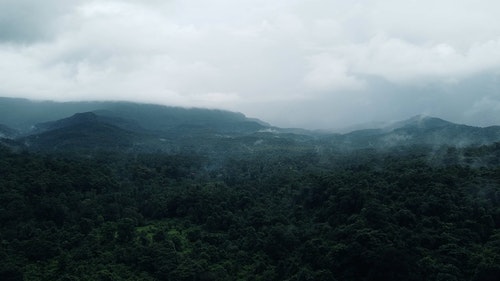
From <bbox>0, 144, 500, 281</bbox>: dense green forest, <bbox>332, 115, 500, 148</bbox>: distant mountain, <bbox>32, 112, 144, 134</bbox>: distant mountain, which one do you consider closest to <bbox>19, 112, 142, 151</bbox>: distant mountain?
<bbox>32, 112, 144, 134</bbox>: distant mountain

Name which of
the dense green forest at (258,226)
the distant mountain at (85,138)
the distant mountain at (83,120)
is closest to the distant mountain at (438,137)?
the dense green forest at (258,226)

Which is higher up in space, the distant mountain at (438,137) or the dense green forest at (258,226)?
the distant mountain at (438,137)

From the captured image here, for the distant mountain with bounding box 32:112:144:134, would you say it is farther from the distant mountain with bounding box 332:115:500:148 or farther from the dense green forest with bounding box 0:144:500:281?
the dense green forest with bounding box 0:144:500:281

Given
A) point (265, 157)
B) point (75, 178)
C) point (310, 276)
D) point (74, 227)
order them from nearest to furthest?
point (310, 276) < point (74, 227) < point (75, 178) < point (265, 157)

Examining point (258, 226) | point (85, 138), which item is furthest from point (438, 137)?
point (85, 138)

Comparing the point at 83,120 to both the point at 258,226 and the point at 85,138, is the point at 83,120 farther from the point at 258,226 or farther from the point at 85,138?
the point at 258,226

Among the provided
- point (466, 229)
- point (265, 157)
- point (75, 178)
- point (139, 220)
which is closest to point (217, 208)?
point (139, 220)

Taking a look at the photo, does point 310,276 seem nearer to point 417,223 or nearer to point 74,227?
point 417,223

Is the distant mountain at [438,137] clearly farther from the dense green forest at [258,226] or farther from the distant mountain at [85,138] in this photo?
the distant mountain at [85,138]
